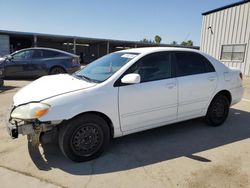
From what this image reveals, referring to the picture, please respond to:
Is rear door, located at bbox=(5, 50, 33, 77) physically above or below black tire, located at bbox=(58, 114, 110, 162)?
above

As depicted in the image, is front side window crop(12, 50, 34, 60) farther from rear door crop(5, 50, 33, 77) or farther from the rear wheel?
the rear wheel

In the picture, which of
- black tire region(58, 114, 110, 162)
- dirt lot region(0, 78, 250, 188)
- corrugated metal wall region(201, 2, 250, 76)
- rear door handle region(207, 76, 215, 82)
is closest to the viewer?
dirt lot region(0, 78, 250, 188)

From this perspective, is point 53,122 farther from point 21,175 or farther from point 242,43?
point 242,43

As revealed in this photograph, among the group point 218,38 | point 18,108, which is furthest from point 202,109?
point 218,38

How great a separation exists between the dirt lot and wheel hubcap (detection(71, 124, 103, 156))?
191 mm

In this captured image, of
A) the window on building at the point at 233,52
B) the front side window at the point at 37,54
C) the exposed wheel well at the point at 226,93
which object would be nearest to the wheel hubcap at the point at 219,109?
the exposed wheel well at the point at 226,93

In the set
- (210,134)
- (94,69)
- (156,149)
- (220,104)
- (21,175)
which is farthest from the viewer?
(220,104)

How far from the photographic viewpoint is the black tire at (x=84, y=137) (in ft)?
10.2

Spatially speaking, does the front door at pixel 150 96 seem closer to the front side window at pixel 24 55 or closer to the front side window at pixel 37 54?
the front side window at pixel 37 54

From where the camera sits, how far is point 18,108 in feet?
10.2

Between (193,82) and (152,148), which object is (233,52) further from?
(152,148)

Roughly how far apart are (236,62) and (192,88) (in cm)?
1229

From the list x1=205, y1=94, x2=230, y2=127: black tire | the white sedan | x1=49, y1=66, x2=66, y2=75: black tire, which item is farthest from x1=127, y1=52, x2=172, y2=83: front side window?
x1=49, y1=66, x2=66, y2=75: black tire

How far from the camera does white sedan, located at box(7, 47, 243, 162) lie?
119 inches
